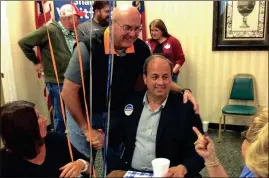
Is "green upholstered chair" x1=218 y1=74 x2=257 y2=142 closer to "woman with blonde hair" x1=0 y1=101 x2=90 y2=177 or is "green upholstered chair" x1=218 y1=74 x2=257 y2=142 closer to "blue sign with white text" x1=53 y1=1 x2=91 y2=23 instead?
"blue sign with white text" x1=53 y1=1 x2=91 y2=23

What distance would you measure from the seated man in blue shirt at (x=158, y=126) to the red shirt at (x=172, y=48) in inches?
64.8

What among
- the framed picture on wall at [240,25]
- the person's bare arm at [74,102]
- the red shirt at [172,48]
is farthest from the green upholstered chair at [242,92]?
the person's bare arm at [74,102]

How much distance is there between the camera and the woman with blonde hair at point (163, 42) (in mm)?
3039

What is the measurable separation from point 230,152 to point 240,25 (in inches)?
51.8

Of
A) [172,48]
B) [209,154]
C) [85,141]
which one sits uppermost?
[172,48]

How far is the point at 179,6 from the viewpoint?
3.25m

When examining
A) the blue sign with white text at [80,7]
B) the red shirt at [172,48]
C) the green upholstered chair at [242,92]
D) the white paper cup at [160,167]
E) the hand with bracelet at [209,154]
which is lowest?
the green upholstered chair at [242,92]

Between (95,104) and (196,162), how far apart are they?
1.78ft

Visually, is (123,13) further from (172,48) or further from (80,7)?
(172,48)

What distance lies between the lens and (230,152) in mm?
2740

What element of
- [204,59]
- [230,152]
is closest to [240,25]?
[204,59]

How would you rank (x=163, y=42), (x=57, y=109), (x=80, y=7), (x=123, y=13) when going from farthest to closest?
(x=163, y=42), (x=80, y=7), (x=57, y=109), (x=123, y=13)

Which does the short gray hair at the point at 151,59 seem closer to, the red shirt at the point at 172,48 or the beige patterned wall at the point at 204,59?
the red shirt at the point at 172,48

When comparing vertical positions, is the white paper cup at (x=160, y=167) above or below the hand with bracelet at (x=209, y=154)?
below
